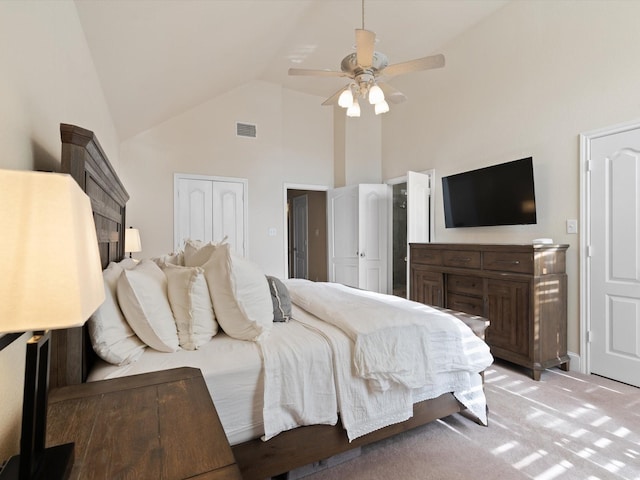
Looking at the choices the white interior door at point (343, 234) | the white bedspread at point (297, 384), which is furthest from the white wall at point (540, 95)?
the white bedspread at point (297, 384)

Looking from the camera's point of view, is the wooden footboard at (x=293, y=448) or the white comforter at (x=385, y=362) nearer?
the wooden footboard at (x=293, y=448)

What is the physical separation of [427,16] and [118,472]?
14.5 ft

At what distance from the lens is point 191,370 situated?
1178 millimetres

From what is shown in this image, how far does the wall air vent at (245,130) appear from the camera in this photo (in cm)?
488

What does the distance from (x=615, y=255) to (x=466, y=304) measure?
1.25 m

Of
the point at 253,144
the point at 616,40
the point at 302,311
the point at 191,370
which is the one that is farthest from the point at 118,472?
the point at 253,144

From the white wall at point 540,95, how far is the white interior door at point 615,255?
0.14m

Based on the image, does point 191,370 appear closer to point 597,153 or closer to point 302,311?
point 302,311

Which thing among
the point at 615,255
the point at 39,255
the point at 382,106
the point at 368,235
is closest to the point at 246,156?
the point at 368,235

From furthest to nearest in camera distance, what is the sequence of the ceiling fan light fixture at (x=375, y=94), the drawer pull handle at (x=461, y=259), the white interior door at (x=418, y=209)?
the white interior door at (x=418, y=209), the drawer pull handle at (x=461, y=259), the ceiling fan light fixture at (x=375, y=94)

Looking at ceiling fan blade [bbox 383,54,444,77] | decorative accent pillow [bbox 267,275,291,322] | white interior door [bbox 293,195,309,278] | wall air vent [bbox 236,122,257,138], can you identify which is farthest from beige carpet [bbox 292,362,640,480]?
white interior door [bbox 293,195,309,278]

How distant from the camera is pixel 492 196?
11.2 ft

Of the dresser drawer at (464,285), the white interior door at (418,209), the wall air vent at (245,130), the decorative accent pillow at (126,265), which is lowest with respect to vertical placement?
the dresser drawer at (464,285)

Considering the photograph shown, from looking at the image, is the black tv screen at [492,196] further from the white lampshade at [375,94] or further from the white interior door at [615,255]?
the white lampshade at [375,94]
